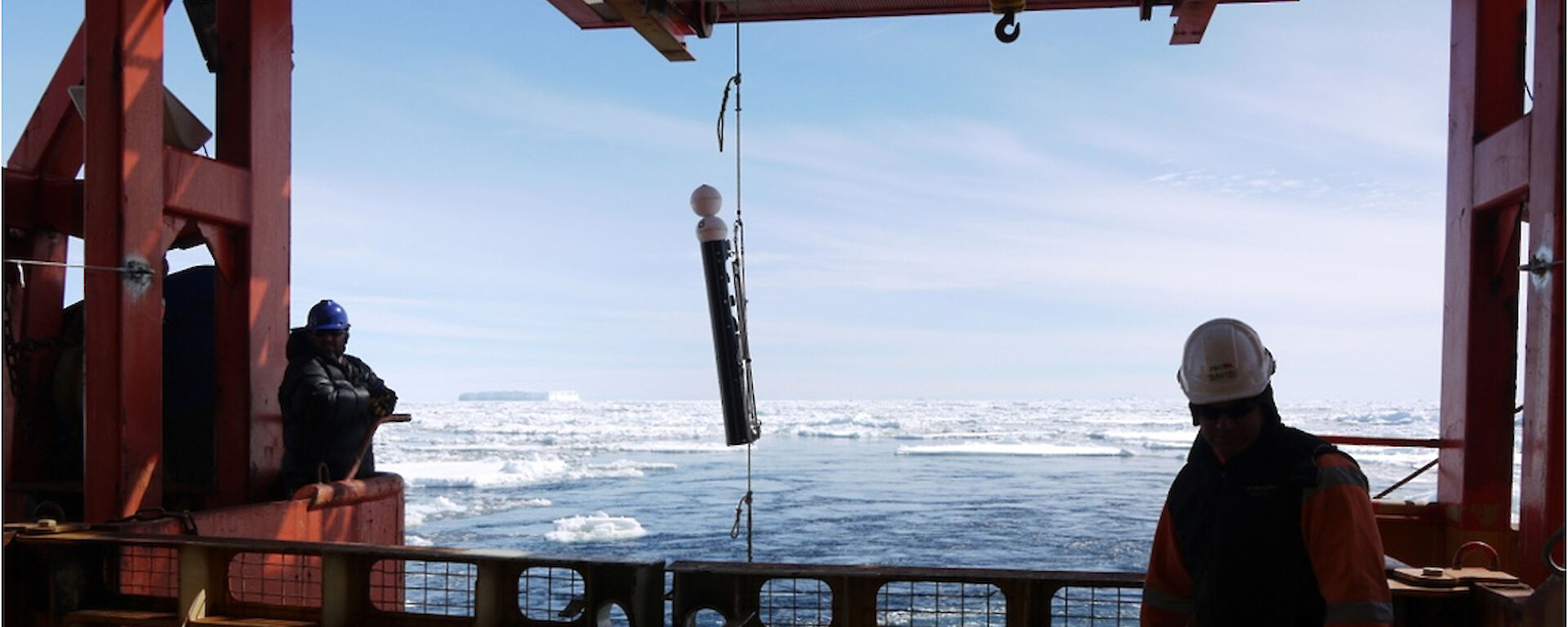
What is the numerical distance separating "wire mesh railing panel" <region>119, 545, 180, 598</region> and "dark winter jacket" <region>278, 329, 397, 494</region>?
49.4 inches

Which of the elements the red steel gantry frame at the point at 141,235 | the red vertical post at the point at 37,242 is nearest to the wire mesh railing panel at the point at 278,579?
the red steel gantry frame at the point at 141,235

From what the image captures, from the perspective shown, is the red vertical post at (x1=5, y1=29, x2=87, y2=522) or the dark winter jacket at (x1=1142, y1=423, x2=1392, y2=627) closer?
the dark winter jacket at (x1=1142, y1=423, x2=1392, y2=627)

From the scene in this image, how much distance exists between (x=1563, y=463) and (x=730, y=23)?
4601 millimetres

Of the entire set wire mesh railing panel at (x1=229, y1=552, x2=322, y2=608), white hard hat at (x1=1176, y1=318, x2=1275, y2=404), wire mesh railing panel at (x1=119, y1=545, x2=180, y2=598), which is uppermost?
white hard hat at (x1=1176, y1=318, x2=1275, y2=404)

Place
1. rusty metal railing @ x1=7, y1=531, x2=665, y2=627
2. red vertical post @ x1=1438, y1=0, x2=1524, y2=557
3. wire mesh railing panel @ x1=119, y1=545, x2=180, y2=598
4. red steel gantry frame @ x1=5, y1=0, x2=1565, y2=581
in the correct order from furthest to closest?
red vertical post @ x1=1438, y1=0, x2=1524, y2=557
red steel gantry frame @ x1=5, y1=0, x2=1565, y2=581
wire mesh railing panel @ x1=119, y1=545, x2=180, y2=598
rusty metal railing @ x1=7, y1=531, x2=665, y2=627

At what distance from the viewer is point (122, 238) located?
5.83 meters

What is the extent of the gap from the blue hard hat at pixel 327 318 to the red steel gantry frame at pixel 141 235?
0.28 metres

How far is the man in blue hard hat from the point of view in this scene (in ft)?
22.9

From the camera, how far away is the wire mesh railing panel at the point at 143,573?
517cm

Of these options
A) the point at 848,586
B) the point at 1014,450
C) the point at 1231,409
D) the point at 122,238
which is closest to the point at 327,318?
the point at 122,238

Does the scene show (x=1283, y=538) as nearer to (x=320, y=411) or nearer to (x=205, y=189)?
(x=320, y=411)

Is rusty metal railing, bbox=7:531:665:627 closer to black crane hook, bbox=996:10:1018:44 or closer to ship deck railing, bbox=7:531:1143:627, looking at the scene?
ship deck railing, bbox=7:531:1143:627

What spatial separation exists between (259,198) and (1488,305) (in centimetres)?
678

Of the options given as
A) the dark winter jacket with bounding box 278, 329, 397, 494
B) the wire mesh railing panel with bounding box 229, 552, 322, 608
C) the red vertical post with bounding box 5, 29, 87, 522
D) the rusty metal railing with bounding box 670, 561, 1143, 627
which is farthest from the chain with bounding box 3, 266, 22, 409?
the rusty metal railing with bounding box 670, 561, 1143, 627
